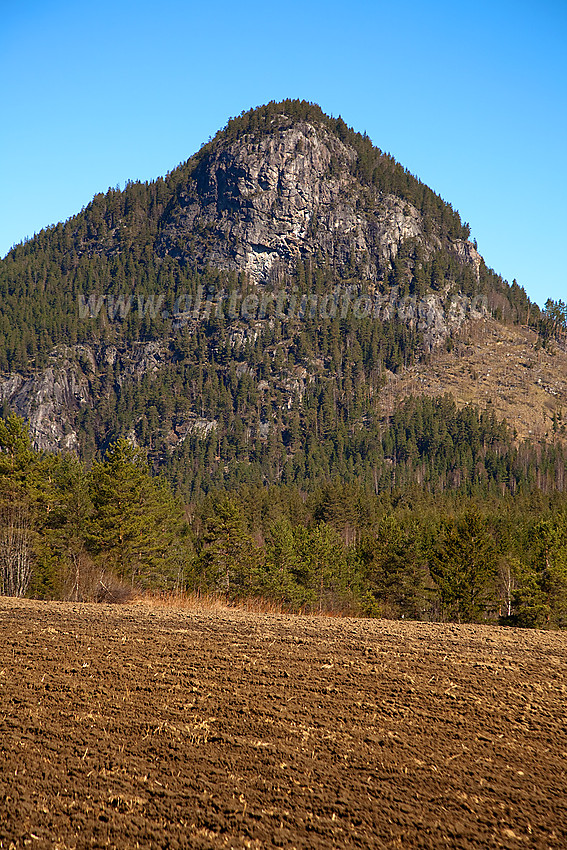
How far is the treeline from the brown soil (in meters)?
17.4

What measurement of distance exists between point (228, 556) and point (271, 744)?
142 feet

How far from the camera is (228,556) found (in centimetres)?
5444

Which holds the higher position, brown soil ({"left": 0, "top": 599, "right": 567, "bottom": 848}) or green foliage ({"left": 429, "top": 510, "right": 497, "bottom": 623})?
green foliage ({"left": 429, "top": 510, "right": 497, "bottom": 623})

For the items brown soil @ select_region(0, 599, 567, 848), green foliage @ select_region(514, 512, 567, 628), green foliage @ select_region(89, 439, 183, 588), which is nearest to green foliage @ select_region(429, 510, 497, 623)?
green foliage @ select_region(514, 512, 567, 628)

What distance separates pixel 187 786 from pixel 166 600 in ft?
75.5

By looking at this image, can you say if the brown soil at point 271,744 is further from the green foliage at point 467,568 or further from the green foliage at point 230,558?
the green foliage at point 230,558

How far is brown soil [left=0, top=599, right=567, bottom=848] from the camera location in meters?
9.08

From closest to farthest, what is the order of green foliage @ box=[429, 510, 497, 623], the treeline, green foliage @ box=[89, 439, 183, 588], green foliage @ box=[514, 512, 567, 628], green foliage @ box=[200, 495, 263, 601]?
the treeline, green foliage @ box=[89, 439, 183, 588], green foliage @ box=[514, 512, 567, 628], green foliage @ box=[429, 510, 497, 623], green foliage @ box=[200, 495, 263, 601]

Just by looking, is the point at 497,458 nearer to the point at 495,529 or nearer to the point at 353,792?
the point at 495,529

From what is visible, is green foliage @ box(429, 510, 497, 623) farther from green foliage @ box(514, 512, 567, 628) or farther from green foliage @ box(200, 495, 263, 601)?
green foliage @ box(200, 495, 263, 601)

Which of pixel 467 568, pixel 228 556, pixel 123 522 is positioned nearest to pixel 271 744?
pixel 123 522

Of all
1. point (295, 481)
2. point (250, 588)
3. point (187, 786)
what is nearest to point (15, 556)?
point (250, 588)

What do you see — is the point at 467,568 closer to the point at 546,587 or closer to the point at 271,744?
the point at 546,587

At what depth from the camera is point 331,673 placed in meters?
16.6
